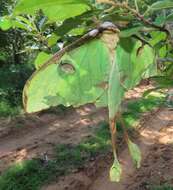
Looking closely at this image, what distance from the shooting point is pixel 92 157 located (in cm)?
625

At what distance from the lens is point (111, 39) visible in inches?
23.0

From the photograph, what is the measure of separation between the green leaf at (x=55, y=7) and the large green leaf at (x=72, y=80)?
2.2 inches

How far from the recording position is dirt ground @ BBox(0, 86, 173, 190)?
5574 mm

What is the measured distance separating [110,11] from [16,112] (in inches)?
321

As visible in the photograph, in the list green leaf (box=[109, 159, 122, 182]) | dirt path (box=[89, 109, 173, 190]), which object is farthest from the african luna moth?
dirt path (box=[89, 109, 173, 190])

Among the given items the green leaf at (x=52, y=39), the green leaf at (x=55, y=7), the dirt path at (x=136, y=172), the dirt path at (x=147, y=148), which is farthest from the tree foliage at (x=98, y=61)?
the dirt path at (x=147, y=148)

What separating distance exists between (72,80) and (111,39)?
82mm

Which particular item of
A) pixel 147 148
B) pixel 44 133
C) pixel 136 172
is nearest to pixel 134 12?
pixel 136 172

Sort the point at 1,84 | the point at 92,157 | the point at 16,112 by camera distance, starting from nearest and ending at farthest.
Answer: the point at 92,157, the point at 16,112, the point at 1,84

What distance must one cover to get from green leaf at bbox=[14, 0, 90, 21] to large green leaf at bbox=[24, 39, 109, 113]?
0.18ft

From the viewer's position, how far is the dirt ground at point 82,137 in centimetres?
557

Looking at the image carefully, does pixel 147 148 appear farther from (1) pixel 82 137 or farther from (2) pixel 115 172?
(2) pixel 115 172

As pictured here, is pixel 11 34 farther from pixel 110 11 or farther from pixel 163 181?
pixel 110 11

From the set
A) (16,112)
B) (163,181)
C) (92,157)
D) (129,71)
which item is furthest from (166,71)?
(16,112)
